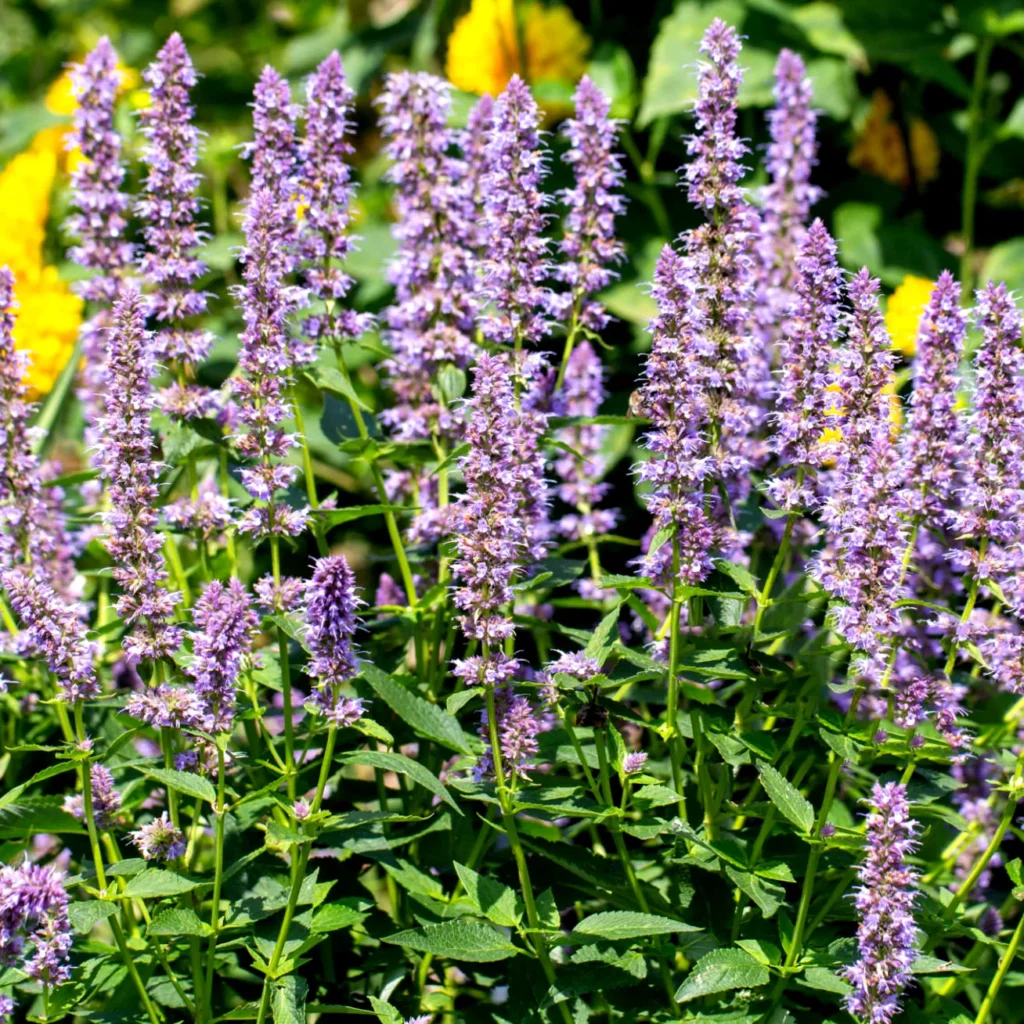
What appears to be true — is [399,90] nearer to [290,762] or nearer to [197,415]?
[197,415]

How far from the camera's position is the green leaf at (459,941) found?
250cm

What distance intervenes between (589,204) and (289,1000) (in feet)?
5.74

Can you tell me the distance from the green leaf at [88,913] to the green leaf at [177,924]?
0.25 feet

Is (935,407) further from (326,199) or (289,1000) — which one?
(289,1000)

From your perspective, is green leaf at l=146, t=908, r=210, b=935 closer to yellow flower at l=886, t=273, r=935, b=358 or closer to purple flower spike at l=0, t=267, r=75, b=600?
purple flower spike at l=0, t=267, r=75, b=600

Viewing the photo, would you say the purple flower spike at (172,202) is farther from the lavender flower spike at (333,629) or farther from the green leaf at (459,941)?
the green leaf at (459,941)

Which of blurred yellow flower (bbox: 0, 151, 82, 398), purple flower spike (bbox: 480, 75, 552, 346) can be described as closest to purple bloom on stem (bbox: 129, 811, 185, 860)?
purple flower spike (bbox: 480, 75, 552, 346)

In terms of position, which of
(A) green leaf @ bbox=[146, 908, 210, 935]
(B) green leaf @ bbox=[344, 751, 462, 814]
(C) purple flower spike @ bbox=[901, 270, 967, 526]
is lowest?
(A) green leaf @ bbox=[146, 908, 210, 935]

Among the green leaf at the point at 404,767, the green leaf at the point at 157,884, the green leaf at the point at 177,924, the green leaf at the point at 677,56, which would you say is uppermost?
the green leaf at the point at 677,56

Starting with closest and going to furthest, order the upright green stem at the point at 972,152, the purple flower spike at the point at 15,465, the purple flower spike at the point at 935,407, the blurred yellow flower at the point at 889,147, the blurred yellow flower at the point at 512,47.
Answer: the purple flower spike at the point at 935,407 < the purple flower spike at the point at 15,465 < the upright green stem at the point at 972,152 < the blurred yellow flower at the point at 512,47 < the blurred yellow flower at the point at 889,147

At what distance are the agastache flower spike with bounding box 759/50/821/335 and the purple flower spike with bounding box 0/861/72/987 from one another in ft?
7.12

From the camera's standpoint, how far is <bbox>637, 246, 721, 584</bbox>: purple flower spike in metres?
2.50

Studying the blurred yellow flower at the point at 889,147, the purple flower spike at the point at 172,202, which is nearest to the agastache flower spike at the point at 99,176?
the purple flower spike at the point at 172,202

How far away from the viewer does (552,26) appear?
6.03 meters
